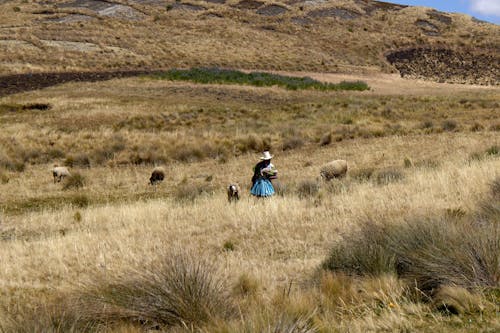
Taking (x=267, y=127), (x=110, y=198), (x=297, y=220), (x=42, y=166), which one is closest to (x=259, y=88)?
(x=267, y=127)

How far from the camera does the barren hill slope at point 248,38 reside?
2233 inches

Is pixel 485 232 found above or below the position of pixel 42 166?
above

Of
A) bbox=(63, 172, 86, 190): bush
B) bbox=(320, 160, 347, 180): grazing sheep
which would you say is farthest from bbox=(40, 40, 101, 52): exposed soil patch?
bbox=(320, 160, 347, 180): grazing sheep

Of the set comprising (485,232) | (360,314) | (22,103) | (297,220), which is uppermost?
(485,232)

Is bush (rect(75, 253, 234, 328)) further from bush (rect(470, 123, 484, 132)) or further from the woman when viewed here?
bush (rect(470, 123, 484, 132))

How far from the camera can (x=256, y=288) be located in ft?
20.7

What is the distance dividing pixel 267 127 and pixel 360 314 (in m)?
21.6

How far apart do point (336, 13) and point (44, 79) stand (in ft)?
193

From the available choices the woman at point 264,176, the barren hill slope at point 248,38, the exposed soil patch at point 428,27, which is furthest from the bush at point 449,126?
the exposed soil patch at point 428,27

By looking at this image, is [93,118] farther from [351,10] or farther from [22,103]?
[351,10]

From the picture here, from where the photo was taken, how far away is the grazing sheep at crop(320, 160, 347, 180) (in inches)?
614

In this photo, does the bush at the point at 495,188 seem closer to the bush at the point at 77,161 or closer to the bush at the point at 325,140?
the bush at the point at 325,140

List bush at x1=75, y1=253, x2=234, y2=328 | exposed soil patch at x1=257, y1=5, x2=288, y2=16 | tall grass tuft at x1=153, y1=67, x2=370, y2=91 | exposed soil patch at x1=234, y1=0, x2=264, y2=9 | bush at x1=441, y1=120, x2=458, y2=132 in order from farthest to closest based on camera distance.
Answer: exposed soil patch at x1=234, y1=0, x2=264, y2=9, exposed soil patch at x1=257, y1=5, x2=288, y2=16, tall grass tuft at x1=153, y1=67, x2=370, y2=91, bush at x1=441, y1=120, x2=458, y2=132, bush at x1=75, y1=253, x2=234, y2=328

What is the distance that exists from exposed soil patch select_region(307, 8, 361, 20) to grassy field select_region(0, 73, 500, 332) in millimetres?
66536
